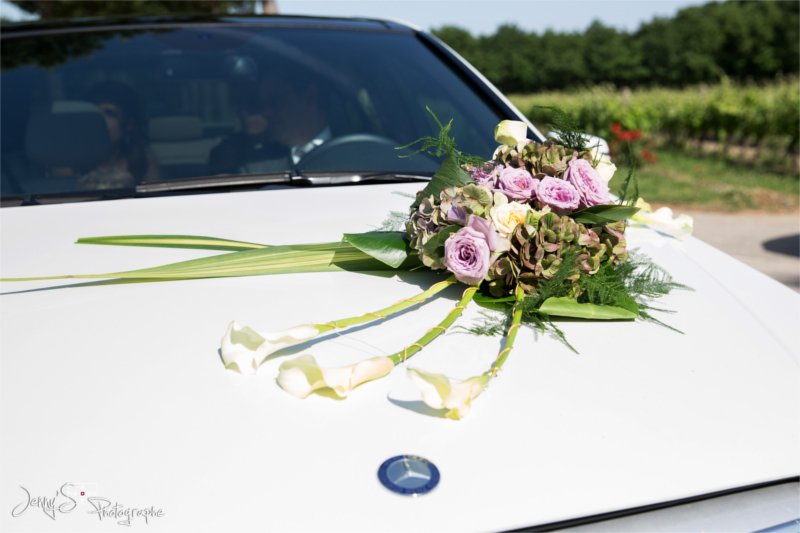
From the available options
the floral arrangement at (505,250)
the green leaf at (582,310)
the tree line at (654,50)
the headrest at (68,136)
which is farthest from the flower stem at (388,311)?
the tree line at (654,50)

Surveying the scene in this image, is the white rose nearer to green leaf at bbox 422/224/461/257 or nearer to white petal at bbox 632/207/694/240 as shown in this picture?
green leaf at bbox 422/224/461/257

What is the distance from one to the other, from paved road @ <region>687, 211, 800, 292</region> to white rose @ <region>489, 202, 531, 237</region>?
5.33 m

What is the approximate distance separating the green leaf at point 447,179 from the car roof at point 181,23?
140 centimetres

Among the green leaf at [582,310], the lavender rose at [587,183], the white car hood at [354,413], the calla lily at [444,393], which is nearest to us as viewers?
the white car hood at [354,413]

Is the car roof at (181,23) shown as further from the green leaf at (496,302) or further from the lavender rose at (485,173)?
the green leaf at (496,302)

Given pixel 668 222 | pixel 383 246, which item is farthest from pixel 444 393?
pixel 668 222

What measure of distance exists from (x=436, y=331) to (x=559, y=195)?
Answer: 416 millimetres

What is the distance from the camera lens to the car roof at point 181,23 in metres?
2.62

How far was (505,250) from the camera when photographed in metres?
1.43

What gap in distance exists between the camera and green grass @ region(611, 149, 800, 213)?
10.3 m

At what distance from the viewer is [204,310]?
1355 mm

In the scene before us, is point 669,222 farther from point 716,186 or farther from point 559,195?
point 716,186

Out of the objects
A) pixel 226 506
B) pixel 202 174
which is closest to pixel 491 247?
pixel 226 506

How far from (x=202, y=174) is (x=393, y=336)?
113 cm
